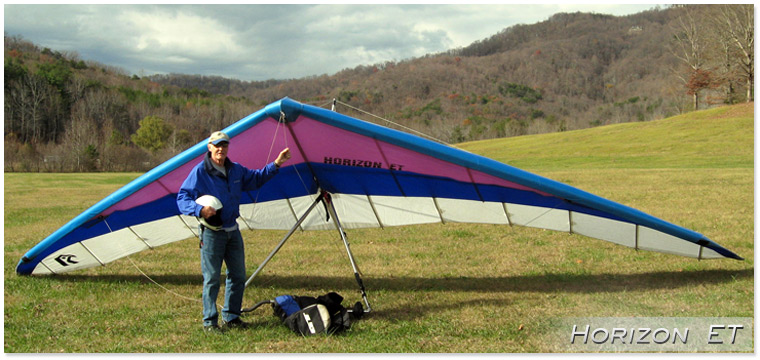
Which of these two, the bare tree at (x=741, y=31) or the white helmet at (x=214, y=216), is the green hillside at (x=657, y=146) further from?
the white helmet at (x=214, y=216)

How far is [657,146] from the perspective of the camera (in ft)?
125

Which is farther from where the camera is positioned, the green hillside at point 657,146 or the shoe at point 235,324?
the green hillside at point 657,146

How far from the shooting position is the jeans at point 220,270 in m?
5.01

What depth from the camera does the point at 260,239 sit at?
416 inches

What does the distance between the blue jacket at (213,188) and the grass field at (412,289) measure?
1.09m

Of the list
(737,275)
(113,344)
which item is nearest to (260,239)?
(113,344)

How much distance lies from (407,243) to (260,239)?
2.77 m

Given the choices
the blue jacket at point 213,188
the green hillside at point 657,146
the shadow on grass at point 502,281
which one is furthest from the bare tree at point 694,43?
the blue jacket at point 213,188

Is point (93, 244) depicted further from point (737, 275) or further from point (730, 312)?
point (737, 275)

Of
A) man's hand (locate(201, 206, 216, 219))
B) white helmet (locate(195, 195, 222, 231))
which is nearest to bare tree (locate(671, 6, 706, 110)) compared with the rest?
white helmet (locate(195, 195, 222, 231))

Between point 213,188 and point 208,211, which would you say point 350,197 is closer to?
point 213,188

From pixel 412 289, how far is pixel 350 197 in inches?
51.9

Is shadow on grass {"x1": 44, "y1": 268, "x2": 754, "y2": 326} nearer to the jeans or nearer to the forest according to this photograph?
the jeans

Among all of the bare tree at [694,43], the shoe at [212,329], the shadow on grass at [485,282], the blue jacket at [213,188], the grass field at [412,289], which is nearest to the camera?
the blue jacket at [213,188]
